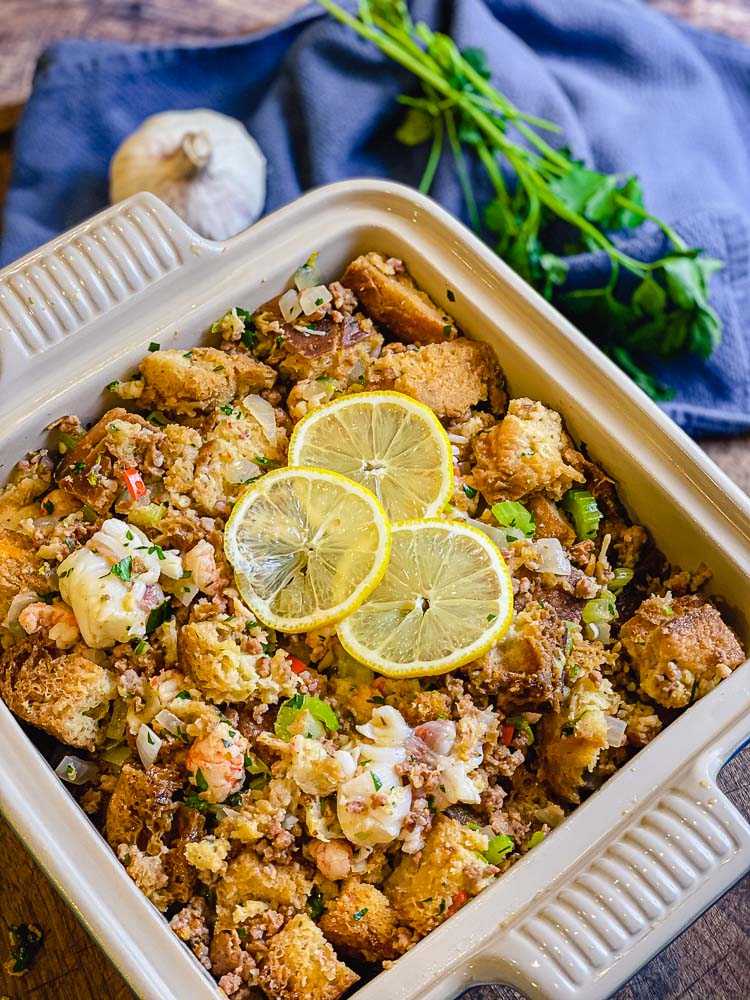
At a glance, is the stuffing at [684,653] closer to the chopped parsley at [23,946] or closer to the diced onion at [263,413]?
the diced onion at [263,413]

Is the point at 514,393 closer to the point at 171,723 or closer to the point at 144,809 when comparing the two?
the point at 171,723

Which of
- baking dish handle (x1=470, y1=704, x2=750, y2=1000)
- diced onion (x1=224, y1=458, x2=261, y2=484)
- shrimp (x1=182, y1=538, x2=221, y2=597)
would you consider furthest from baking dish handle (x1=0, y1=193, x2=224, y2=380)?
baking dish handle (x1=470, y1=704, x2=750, y2=1000)

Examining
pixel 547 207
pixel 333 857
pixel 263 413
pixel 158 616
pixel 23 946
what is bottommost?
pixel 23 946

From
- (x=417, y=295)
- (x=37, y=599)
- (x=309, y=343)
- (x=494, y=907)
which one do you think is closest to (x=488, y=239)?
(x=417, y=295)

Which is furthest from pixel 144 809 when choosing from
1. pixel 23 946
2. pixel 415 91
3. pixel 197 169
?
pixel 415 91

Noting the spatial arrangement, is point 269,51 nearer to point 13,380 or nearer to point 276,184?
point 276,184

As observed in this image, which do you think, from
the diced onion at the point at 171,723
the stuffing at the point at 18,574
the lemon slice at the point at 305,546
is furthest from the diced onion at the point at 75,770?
the lemon slice at the point at 305,546
